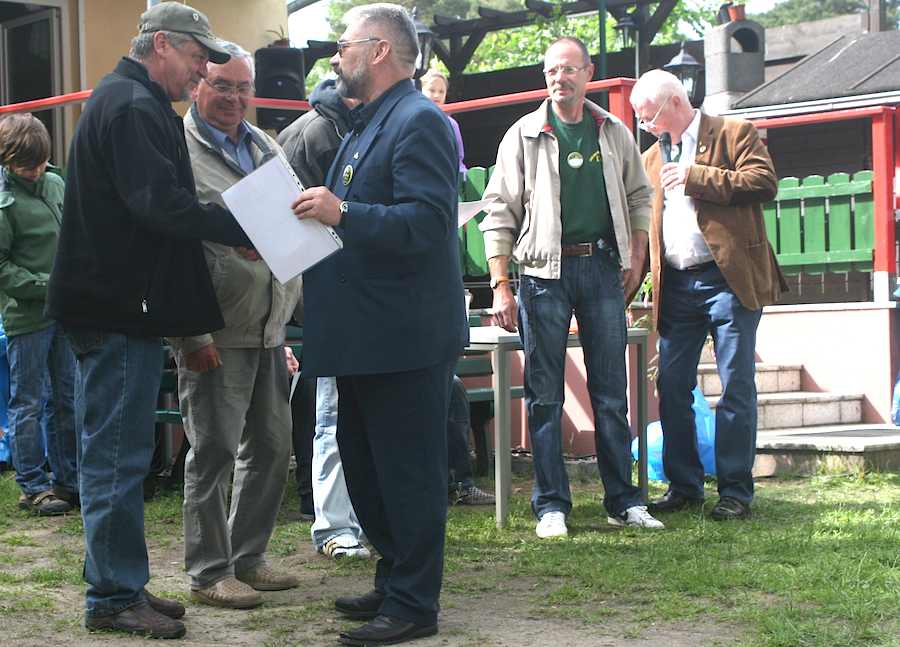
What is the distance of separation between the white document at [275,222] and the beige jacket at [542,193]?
6.87 ft

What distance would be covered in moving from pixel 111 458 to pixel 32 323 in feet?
9.27

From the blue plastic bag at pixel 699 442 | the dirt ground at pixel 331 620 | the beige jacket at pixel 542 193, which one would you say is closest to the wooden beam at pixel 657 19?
the blue plastic bag at pixel 699 442

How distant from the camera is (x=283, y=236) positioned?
396cm

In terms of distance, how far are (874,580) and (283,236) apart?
2.29 metres

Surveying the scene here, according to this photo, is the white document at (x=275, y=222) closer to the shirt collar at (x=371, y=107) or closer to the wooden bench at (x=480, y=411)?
the shirt collar at (x=371, y=107)

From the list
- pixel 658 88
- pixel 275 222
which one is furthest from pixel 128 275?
pixel 658 88

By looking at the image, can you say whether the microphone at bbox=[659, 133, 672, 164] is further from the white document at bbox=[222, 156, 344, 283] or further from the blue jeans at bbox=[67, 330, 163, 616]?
the blue jeans at bbox=[67, 330, 163, 616]

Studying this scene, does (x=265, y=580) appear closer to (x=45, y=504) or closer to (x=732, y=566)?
(x=732, y=566)

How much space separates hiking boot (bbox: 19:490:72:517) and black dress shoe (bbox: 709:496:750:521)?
302 centimetres

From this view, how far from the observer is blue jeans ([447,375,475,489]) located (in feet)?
22.5

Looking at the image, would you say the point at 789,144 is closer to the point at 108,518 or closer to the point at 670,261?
the point at 670,261

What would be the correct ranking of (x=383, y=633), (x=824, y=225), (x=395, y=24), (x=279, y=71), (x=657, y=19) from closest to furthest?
(x=383, y=633), (x=395, y=24), (x=824, y=225), (x=279, y=71), (x=657, y=19)

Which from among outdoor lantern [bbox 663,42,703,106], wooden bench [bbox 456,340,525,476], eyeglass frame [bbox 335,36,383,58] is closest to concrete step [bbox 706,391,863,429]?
wooden bench [bbox 456,340,525,476]

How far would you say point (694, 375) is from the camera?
6.54 meters
